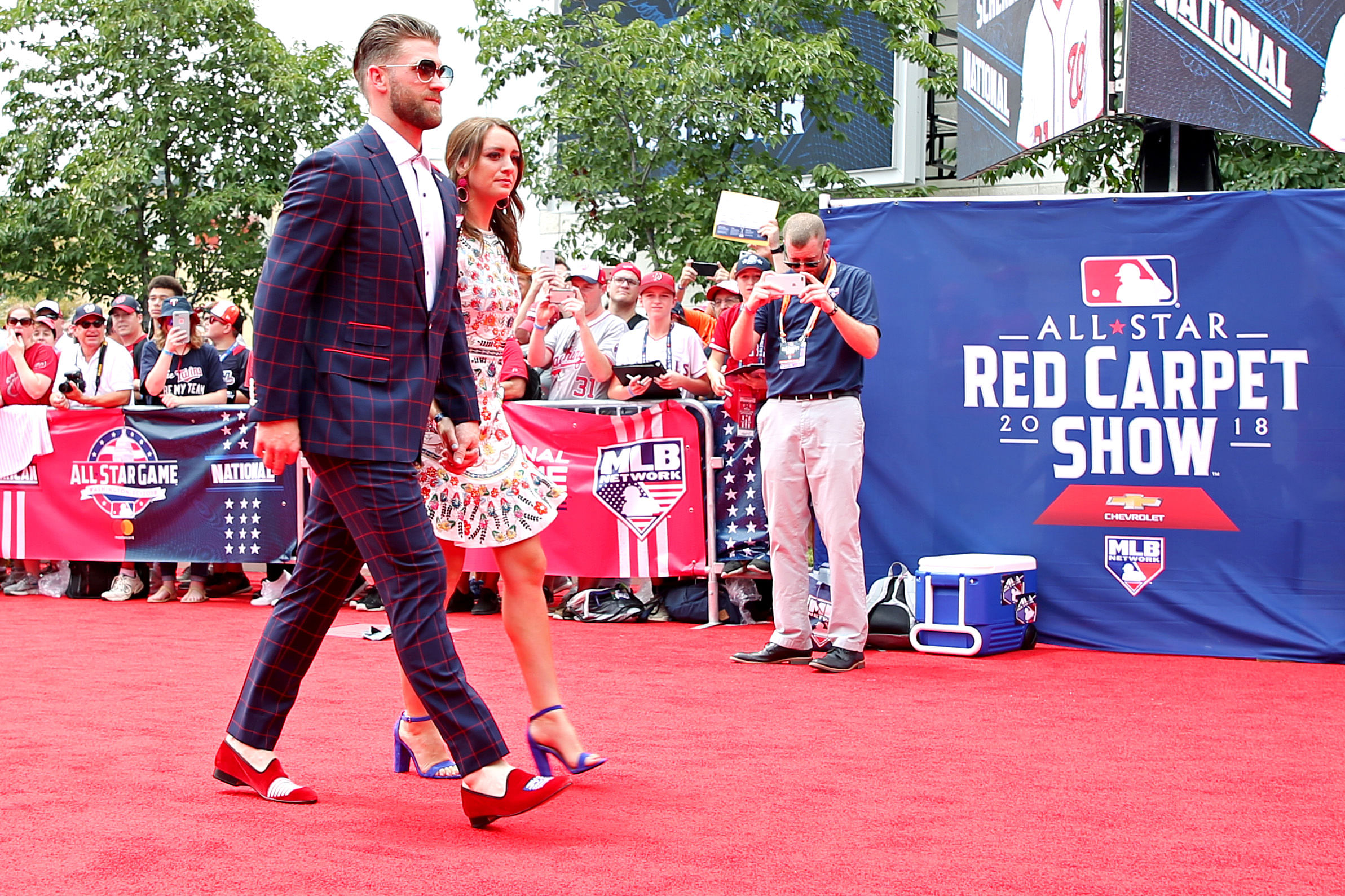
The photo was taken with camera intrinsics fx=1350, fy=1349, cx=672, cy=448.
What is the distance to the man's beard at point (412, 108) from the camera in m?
3.57

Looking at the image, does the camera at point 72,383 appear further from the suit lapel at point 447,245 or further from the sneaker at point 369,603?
the suit lapel at point 447,245

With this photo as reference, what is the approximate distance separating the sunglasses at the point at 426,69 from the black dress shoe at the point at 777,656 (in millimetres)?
3787

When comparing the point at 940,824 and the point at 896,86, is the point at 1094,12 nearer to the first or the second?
the point at 940,824

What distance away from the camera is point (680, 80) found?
13281mm

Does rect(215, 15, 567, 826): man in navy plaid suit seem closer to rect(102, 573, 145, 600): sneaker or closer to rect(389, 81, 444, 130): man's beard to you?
rect(389, 81, 444, 130): man's beard

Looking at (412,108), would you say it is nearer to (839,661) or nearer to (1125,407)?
(839,661)

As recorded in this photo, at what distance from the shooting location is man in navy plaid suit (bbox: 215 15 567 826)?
11.1 ft

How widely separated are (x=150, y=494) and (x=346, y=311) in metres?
6.93

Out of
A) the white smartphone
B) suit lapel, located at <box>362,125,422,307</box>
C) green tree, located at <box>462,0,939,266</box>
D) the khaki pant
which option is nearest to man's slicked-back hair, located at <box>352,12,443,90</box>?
suit lapel, located at <box>362,125,422,307</box>

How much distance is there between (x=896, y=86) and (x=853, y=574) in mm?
11011

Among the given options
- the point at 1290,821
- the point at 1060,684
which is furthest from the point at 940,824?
the point at 1060,684

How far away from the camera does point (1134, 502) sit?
727 cm

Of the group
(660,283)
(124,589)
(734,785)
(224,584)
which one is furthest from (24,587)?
(734,785)

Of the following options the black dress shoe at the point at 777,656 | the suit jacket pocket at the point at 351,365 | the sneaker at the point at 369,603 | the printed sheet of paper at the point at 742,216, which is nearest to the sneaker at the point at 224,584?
the sneaker at the point at 369,603
